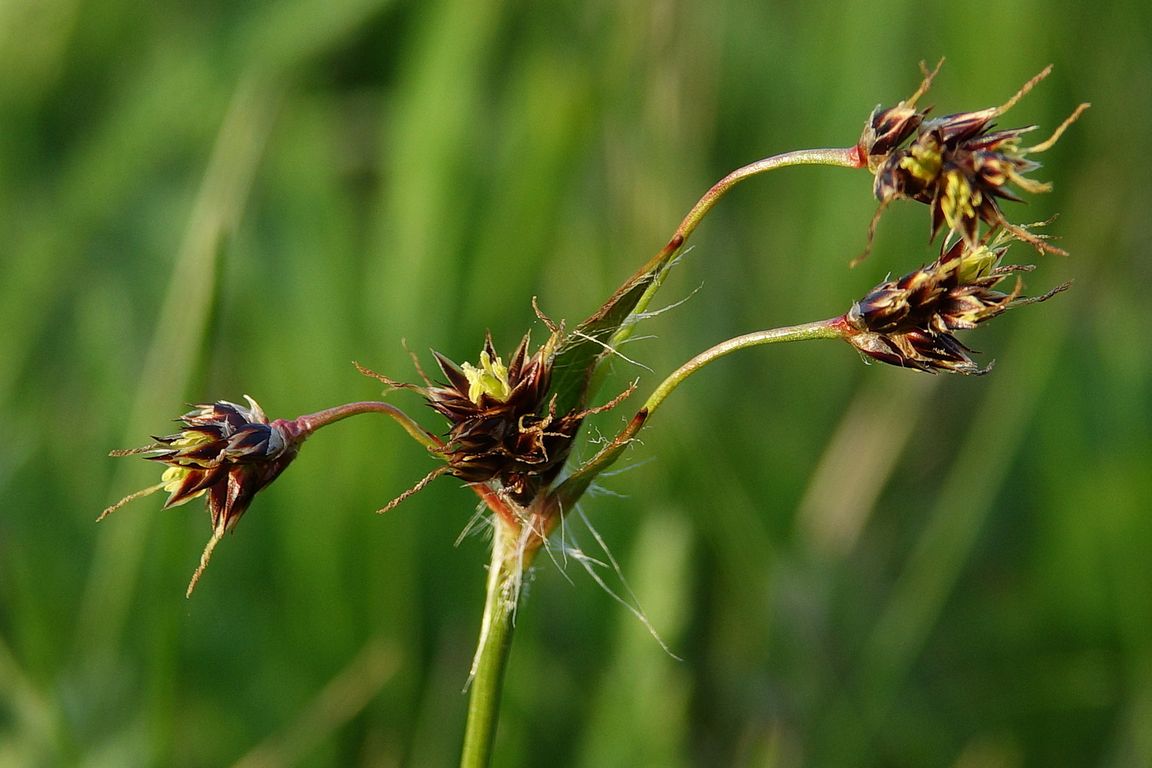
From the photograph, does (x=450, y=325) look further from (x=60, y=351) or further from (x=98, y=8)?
(x=98, y=8)

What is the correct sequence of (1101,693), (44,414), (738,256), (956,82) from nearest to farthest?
(1101,693), (44,414), (738,256), (956,82)

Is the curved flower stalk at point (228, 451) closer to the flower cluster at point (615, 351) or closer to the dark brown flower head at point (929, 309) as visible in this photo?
the flower cluster at point (615, 351)

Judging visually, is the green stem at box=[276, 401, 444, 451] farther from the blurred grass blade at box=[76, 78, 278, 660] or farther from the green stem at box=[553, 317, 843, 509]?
the blurred grass blade at box=[76, 78, 278, 660]

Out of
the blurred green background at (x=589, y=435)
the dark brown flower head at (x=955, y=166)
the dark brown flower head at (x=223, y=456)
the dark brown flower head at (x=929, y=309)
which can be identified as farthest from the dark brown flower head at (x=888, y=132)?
the blurred green background at (x=589, y=435)

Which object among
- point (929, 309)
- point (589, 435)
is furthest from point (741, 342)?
point (589, 435)

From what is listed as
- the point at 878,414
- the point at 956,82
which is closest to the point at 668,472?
the point at 878,414
